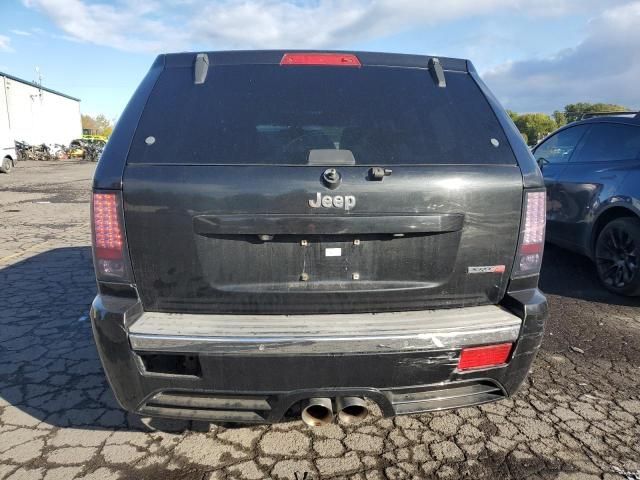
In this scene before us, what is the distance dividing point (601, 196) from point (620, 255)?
0.62 metres

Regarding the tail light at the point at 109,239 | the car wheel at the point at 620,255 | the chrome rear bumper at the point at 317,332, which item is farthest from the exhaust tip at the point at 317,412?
the car wheel at the point at 620,255

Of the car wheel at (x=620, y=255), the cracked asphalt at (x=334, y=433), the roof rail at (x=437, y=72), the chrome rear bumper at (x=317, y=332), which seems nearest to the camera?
the chrome rear bumper at (x=317, y=332)

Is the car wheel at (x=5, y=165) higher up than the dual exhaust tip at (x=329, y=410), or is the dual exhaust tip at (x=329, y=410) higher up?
the dual exhaust tip at (x=329, y=410)

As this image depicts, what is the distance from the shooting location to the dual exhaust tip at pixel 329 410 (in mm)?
2082

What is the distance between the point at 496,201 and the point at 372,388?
995 mm

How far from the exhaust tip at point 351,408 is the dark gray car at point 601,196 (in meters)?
3.63

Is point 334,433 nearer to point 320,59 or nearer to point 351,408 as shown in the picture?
point 351,408

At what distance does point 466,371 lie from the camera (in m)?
2.08

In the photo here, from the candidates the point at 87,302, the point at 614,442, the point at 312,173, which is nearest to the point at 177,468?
the point at 312,173

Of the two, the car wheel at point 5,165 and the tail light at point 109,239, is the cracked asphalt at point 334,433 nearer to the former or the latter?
the tail light at point 109,239

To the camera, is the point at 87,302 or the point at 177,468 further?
the point at 87,302

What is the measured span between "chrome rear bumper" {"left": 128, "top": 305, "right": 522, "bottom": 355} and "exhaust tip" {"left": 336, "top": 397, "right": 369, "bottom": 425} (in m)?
0.30

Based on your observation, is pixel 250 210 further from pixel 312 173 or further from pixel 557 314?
pixel 557 314

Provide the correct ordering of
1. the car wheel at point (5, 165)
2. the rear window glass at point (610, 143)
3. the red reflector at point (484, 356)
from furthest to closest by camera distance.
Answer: the car wheel at point (5, 165)
the rear window glass at point (610, 143)
the red reflector at point (484, 356)
